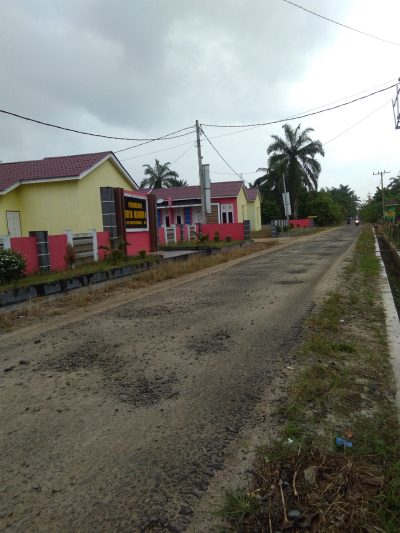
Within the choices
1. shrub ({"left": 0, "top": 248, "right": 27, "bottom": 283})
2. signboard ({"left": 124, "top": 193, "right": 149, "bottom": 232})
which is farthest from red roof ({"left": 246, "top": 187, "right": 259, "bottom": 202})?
shrub ({"left": 0, "top": 248, "right": 27, "bottom": 283})

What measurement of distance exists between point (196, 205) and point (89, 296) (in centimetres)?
2640

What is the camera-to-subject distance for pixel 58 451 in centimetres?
297

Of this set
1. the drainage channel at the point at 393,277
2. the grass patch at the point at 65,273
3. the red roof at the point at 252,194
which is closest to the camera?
the drainage channel at the point at 393,277

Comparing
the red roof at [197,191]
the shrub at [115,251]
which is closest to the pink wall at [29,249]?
the shrub at [115,251]

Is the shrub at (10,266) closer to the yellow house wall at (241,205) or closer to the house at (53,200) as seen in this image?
the house at (53,200)

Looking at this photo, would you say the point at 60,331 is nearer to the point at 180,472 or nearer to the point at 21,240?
the point at 180,472

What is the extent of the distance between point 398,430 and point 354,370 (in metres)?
1.24

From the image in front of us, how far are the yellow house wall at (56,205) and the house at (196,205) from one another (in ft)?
64.0

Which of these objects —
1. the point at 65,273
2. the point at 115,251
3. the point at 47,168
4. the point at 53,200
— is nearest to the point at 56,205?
the point at 53,200

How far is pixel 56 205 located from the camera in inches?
624

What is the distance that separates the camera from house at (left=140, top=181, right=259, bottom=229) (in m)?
35.9

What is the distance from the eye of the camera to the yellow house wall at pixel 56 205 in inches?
617

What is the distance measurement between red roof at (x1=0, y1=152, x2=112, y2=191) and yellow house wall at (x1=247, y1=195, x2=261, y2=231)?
2801 cm

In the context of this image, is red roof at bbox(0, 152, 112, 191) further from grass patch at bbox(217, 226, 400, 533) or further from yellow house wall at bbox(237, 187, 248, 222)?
yellow house wall at bbox(237, 187, 248, 222)
